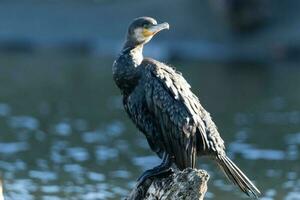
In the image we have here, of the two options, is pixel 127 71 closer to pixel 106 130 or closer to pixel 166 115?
pixel 166 115

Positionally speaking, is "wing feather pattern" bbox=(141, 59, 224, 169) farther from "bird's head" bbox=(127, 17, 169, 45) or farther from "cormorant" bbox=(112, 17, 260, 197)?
"bird's head" bbox=(127, 17, 169, 45)

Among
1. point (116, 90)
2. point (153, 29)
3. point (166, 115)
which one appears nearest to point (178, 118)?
point (166, 115)

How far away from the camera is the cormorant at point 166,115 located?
9.35m

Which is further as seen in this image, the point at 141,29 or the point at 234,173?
the point at 141,29

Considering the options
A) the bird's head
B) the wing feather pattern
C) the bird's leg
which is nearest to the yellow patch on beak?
the bird's head

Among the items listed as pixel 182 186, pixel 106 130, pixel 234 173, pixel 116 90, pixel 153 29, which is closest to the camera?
pixel 182 186

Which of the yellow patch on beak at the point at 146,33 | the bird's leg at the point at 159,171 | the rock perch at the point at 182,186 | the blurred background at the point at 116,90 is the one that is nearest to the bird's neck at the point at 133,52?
the yellow patch on beak at the point at 146,33

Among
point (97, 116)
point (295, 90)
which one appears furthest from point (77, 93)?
point (295, 90)

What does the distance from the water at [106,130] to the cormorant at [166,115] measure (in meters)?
4.53

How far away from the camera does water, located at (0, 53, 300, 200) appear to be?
49.1 ft

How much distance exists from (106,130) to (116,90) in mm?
6110

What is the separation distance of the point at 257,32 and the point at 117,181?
23.2 meters

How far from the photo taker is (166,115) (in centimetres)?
939

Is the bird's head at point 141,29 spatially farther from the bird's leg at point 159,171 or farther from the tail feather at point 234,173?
the tail feather at point 234,173
